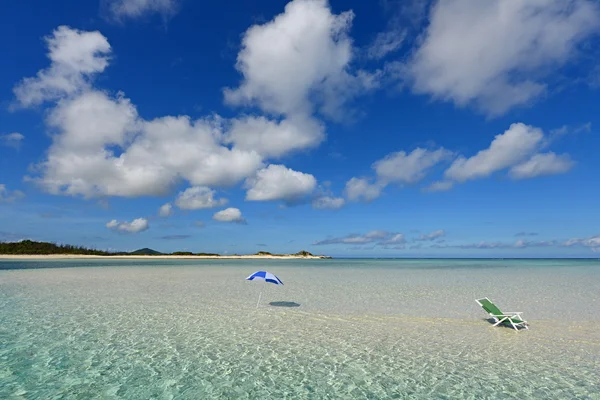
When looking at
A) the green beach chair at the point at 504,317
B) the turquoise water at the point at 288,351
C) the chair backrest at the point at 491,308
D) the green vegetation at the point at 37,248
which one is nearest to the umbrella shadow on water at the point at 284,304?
the turquoise water at the point at 288,351

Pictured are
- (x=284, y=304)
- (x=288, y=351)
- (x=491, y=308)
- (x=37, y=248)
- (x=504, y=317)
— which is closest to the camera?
(x=288, y=351)

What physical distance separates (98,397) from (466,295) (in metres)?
26.2

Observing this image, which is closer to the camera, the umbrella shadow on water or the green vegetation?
the umbrella shadow on water

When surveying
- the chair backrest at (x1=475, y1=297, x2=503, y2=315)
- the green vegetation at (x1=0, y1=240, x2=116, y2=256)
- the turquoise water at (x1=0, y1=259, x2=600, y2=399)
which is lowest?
the turquoise water at (x1=0, y1=259, x2=600, y2=399)

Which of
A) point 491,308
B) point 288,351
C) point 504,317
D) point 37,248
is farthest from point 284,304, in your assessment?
point 37,248

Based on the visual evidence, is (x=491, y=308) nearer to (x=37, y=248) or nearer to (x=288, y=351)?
(x=288, y=351)

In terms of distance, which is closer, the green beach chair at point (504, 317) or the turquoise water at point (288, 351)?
the turquoise water at point (288, 351)

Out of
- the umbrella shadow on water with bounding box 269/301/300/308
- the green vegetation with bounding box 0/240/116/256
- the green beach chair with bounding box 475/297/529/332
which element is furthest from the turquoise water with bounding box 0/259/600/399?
the green vegetation with bounding box 0/240/116/256

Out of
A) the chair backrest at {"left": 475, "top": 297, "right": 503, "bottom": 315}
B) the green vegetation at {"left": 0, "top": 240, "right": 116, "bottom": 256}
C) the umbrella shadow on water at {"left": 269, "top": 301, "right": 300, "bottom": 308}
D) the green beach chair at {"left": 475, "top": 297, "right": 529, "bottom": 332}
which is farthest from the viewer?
the green vegetation at {"left": 0, "top": 240, "right": 116, "bottom": 256}

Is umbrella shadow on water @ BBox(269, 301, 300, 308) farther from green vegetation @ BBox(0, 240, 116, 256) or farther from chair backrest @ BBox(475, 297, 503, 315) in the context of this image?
green vegetation @ BBox(0, 240, 116, 256)

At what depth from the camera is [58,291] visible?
89.1 ft

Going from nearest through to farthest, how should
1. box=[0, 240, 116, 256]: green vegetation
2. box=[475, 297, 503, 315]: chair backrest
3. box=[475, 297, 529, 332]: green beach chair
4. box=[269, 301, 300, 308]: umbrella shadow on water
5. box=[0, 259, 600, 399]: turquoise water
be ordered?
box=[0, 259, 600, 399]: turquoise water
box=[475, 297, 529, 332]: green beach chair
box=[475, 297, 503, 315]: chair backrest
box=[269, 301, 300, 308]: umbrella shadow on water
box=[0, 240, 116, 256]: green vegetation

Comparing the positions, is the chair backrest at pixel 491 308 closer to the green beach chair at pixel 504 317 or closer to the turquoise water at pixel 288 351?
the green beach chair at pixel 504 317

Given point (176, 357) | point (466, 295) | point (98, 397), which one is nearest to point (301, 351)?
point (176, 357)
